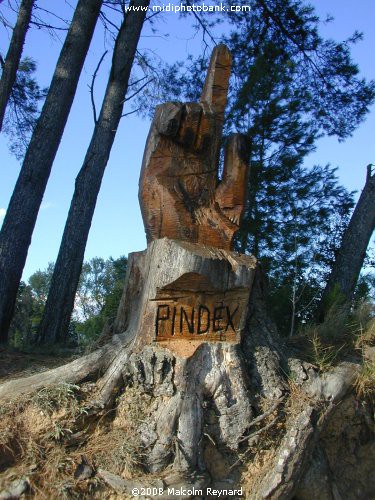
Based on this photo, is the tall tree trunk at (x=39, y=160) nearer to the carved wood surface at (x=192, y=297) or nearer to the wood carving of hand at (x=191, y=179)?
the wood carving of hand at (x=191, y=179)

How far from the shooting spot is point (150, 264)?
418 cm

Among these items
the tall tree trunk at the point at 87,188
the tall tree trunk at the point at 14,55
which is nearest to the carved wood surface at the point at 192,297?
the tall tree trunk at the point at 87,188

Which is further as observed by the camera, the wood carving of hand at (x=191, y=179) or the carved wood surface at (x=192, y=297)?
the wood carving of hand at (x=191, y=179)

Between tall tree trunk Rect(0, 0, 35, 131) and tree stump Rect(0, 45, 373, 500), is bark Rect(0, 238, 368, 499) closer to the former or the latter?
tree stump Rect(0, 45, 373, 500)

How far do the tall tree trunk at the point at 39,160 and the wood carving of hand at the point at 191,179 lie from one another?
3051 mm

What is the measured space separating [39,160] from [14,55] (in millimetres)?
1578

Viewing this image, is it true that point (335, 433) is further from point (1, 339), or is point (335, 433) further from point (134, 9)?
point (134, 9)

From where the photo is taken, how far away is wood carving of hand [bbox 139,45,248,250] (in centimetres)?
431

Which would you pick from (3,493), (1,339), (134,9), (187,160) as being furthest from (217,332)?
(134,9)

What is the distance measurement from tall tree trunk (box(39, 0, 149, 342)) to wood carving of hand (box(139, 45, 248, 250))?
3.32m

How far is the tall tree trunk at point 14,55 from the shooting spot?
23.9 ft

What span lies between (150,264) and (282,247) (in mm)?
3897

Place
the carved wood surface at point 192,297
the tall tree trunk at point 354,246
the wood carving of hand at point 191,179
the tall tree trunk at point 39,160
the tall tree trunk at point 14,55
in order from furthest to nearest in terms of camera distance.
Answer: the tall tree trunk at point 354,246 < the tall tree trunk at point 14,55 < the tall tree trunk at point 39,160 < the wood carving of hand at point 191,179 < the carved wood surface at point 192,297

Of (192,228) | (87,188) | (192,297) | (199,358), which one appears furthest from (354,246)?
(199,358)
